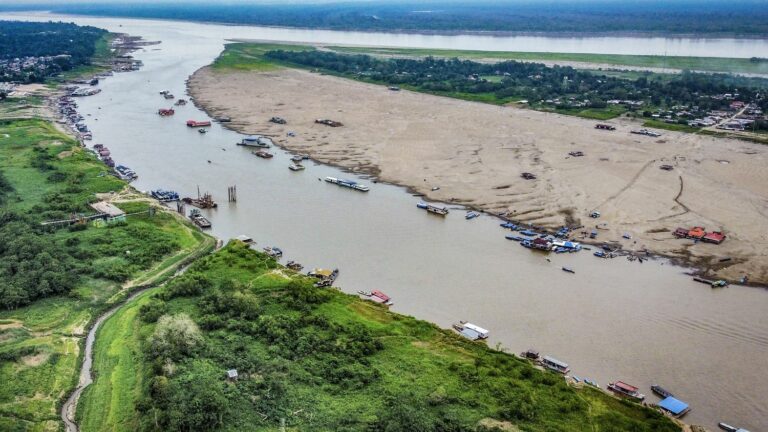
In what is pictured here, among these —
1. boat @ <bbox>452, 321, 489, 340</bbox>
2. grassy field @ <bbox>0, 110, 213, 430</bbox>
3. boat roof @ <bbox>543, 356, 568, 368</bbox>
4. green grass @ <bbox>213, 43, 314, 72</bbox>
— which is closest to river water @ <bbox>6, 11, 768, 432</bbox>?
boat @ <bbox>452, 321, 489, 340</bbox>

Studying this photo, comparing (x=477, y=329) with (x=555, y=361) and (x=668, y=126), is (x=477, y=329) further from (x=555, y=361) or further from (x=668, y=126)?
(x=668, y=126)

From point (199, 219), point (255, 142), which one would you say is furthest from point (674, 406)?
point (255, 142)

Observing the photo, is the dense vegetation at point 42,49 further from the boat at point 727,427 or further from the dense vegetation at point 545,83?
the boat at point 727,427

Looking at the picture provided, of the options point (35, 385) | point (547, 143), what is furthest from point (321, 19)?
point (35, 385)

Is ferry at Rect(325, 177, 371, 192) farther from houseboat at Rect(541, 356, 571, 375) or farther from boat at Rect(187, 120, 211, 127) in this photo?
boat at Rect(187, 120, 211, 127)

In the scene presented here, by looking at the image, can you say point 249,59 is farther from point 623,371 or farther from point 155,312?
point 623,371

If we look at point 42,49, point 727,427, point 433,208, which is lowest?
point 727,427
